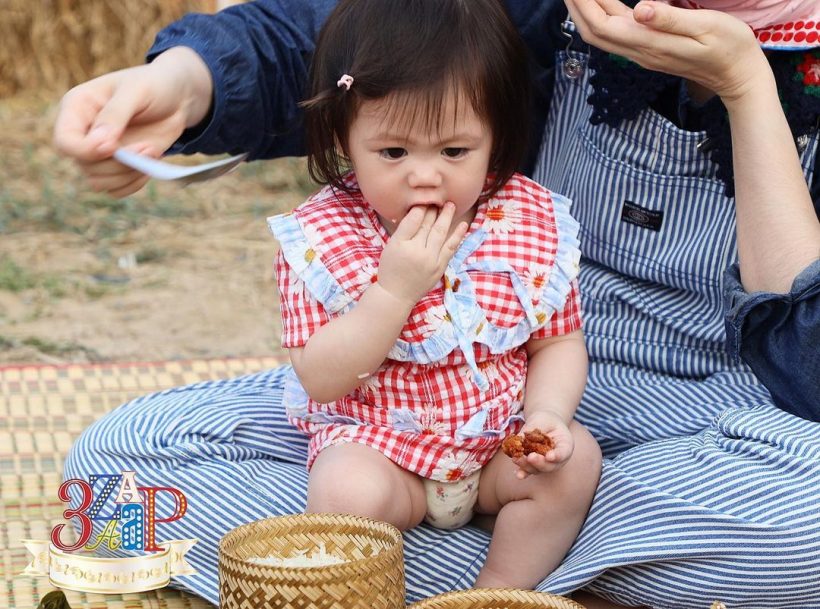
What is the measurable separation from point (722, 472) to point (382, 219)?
0.50 metres

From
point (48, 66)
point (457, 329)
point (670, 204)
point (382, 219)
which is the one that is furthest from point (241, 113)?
point (48, 66)

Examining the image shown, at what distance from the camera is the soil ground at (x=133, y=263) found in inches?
119

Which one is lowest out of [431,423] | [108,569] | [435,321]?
[108,569]

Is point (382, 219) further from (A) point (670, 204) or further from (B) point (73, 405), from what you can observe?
(B) point (73, 405)

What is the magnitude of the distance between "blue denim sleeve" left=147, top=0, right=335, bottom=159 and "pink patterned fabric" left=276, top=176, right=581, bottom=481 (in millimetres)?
209

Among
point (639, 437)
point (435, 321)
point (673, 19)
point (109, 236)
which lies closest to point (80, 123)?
point (435, 321)

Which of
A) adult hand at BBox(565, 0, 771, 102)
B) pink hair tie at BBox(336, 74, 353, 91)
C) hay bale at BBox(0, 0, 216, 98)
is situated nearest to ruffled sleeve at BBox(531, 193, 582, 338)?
adult hand at BBox(565, 0, 771, 102)

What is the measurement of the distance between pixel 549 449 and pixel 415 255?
0.25 m

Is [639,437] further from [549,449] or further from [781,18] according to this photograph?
[781,18]

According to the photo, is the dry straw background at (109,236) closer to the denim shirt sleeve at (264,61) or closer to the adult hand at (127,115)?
the denim shirt sleeve at (264,61)

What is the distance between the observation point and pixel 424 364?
4.93 ft

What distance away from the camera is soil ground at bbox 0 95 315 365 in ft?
9.89

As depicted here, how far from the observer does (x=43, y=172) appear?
4.06m

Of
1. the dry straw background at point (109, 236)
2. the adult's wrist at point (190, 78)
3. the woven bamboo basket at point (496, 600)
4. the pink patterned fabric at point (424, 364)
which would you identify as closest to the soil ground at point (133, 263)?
the dry straw background at point (109, 236)
